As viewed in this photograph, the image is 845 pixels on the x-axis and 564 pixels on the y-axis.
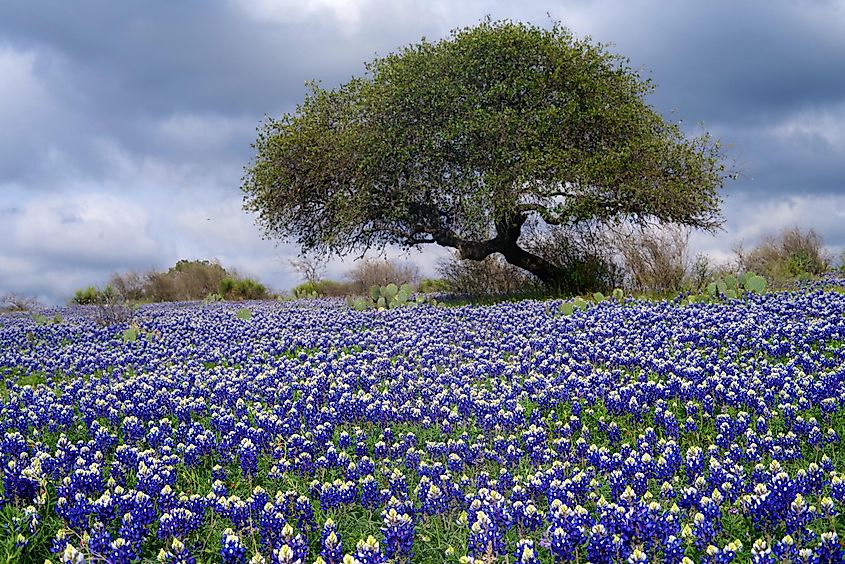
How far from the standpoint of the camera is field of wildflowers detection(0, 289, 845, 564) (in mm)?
4020

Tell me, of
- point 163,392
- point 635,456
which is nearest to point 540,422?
point 635,456

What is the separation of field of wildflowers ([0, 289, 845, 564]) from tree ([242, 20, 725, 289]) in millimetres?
10855

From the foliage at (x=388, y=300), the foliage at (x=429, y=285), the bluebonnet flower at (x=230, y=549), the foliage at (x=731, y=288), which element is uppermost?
the foliage at (x=429, y=285)

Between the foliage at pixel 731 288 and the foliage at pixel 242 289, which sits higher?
the foliage at pixel 242 289

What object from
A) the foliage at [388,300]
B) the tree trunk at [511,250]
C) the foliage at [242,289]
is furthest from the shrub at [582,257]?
the foliage at [242,289]

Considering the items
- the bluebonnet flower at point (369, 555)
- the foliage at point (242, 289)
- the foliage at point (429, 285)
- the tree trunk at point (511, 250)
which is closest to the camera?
the bluebonnet flower at point (369, 555)

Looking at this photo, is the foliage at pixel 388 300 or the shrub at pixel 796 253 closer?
the foliage at pixel 388 300

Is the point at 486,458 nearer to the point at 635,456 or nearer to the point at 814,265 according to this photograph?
the point at 635,456

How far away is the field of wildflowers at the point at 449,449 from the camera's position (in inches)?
158

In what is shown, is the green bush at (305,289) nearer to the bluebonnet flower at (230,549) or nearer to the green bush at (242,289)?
the green bush at (242,289)

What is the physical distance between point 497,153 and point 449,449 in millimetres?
17198

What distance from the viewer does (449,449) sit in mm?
5691

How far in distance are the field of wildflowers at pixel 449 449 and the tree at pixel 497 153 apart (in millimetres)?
10855

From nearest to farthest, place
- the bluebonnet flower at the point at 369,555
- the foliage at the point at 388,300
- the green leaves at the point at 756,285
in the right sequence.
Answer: the bluebonnet flower at the point at 369,555
the green leaves at the point at 756,285
the foliage at the point at 388,300
